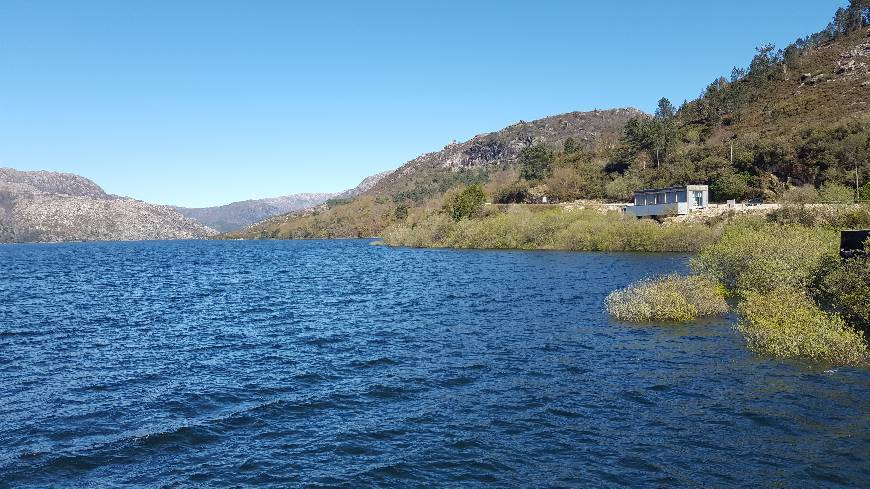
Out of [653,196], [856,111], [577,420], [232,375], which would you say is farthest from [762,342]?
[856,111]

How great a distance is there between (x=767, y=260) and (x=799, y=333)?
37.3 feet

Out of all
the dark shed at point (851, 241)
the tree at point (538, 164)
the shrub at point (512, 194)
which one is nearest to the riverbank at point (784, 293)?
the dark shed at point (851, 241)

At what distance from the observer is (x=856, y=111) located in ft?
419

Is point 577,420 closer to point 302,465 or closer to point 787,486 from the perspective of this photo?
point 787,486

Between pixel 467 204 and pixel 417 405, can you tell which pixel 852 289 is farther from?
pixel 467 204

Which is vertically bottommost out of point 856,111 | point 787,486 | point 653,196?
point 787,486

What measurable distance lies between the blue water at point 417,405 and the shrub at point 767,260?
5077 millimetres

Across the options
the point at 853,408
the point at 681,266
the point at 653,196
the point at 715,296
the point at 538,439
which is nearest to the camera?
the point at 538,439

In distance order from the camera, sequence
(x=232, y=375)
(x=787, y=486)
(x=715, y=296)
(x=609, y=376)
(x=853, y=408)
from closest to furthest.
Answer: (x=787, y=486)
(x=853, y=408)
(x=609, y=376)
(x=232, y=375)
(x=715, y=296)

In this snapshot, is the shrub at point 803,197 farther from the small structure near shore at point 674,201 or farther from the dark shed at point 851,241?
the dark shed at point 851,241

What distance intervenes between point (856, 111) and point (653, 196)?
184 ft

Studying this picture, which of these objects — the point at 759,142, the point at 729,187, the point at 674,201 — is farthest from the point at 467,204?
the point at 759,142

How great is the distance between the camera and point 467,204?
143 metres

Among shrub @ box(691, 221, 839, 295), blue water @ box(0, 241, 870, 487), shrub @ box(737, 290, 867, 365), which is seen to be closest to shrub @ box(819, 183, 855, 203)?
shrub @ box(691, 221, 839, 295)
